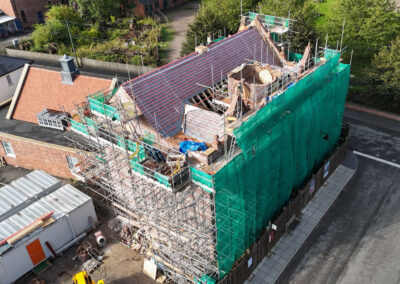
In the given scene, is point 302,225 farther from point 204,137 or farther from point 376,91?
point 376,91

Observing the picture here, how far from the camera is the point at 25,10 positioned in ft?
231

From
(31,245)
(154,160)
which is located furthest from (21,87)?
(154,160)

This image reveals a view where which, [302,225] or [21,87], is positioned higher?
[21,87]

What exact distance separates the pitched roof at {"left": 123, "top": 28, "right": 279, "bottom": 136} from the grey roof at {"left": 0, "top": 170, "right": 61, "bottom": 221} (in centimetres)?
1133

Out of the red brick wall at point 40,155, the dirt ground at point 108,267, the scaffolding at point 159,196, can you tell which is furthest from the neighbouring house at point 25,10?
the dirt ground at point 108,267

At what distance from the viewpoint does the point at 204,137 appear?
961 inches

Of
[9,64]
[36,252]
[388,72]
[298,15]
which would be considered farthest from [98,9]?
[36,252]

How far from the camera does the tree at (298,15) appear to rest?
146 ft

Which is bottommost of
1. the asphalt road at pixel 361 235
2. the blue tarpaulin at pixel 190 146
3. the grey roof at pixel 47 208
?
the asphalt road at pixel 361 235

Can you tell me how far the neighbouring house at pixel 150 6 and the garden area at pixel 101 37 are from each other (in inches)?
114

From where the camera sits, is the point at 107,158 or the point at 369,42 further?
the point at 369,42

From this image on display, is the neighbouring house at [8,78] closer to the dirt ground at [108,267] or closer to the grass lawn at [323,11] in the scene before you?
the dirt ground at [108,267]

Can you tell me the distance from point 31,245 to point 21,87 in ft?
57.6

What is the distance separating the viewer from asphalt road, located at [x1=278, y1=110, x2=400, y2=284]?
2539 cm
